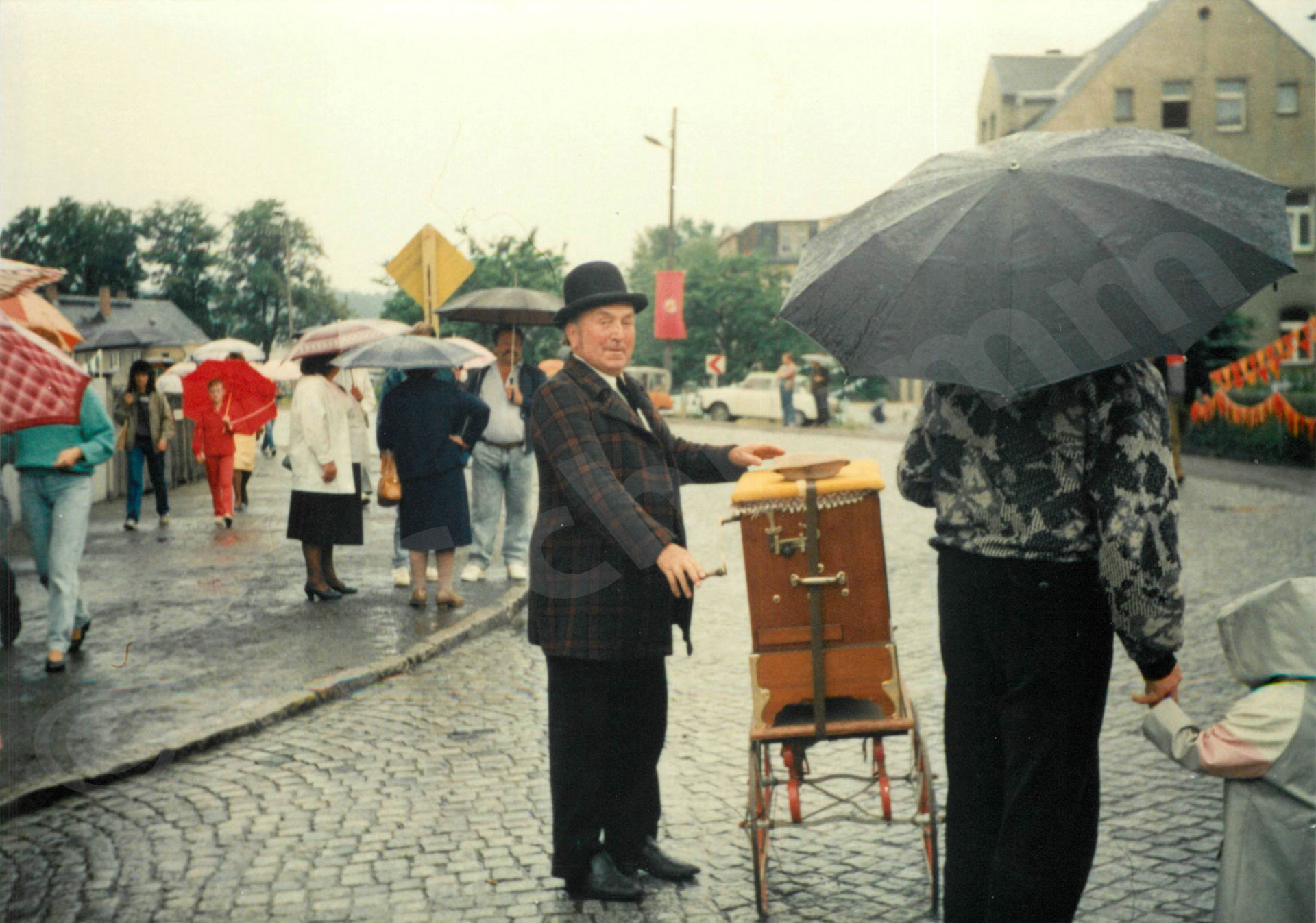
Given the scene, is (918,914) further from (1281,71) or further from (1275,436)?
(1281,71)

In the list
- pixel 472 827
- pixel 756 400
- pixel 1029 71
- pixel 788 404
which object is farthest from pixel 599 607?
pixel 1029 71

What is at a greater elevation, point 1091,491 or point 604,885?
point 1091,491

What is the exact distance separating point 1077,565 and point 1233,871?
30.0 inches

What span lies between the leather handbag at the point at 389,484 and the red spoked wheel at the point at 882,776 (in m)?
5.72

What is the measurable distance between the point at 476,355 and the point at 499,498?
5.06 feet

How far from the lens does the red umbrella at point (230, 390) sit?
15492 millimetres

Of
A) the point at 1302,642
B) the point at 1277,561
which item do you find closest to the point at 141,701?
the point at 1302,642

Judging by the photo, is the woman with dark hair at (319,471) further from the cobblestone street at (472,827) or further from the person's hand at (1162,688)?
the person's hand at (1162,688)

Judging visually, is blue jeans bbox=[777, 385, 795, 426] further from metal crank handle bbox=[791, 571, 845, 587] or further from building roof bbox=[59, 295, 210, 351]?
metal crank handle bbox=[791, 571, 845, 587]

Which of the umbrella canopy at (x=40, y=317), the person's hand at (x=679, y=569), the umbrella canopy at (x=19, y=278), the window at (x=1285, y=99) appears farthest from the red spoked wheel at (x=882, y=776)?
the window at (x=1285, y=99)

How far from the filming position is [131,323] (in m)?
12.8

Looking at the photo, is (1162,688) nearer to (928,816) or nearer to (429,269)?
(928,816)

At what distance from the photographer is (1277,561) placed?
11094 mm

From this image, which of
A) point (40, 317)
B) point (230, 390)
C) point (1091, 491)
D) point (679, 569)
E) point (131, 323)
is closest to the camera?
point (1091, 491)
